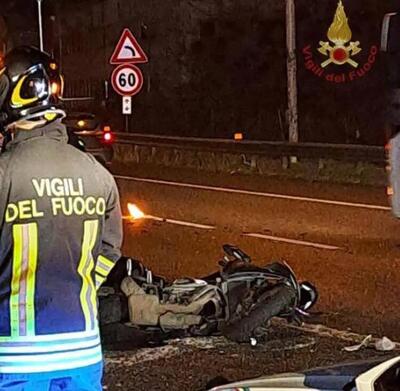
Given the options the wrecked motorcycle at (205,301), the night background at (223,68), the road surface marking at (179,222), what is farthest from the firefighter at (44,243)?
the night background at (223,68)

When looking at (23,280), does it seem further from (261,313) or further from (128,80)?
(128,80)

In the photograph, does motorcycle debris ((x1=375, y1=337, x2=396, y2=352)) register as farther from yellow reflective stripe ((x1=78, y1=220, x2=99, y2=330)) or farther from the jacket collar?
the jacket collar

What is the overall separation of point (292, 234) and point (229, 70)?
16.0 metres

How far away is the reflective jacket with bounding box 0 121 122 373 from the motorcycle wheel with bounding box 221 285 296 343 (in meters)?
3.79

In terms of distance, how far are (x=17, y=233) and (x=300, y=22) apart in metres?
23.1

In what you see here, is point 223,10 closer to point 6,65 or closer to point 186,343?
point 186,343

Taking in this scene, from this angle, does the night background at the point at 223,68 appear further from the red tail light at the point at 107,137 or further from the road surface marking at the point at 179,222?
the road surface marking at the point at 179,222

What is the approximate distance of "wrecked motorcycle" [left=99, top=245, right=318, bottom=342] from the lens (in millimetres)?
7832

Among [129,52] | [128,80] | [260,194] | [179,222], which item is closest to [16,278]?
[179,222]

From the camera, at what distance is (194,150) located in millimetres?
23531

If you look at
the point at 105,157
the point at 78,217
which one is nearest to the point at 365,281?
the point at 78,217

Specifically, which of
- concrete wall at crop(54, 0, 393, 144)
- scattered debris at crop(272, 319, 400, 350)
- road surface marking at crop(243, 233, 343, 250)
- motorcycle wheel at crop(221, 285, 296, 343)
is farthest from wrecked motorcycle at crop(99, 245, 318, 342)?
concrete wall at crop(54, 0, 393, 144)

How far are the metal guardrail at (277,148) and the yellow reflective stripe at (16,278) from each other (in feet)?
49.5

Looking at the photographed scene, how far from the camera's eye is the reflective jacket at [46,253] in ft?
13.0
